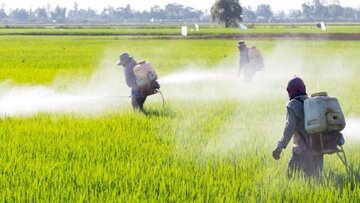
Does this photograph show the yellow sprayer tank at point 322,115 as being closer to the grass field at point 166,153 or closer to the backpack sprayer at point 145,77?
the grass field at point 166,153

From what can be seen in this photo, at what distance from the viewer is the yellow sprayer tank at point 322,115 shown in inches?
212

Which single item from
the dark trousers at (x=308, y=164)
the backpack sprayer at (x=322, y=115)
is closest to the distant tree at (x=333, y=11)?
the dark trousers at (x=308, y=164)

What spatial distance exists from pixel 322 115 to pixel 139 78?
519cm

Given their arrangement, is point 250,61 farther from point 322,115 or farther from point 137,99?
point 322,115

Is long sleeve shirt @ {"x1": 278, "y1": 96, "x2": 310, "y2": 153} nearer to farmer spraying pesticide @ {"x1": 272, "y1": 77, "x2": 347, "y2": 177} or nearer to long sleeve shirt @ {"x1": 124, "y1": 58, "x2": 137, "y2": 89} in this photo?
farmer spraying pesticide @ {"x1": 272, "y1": 77, "x2": 347, "y2": 177}

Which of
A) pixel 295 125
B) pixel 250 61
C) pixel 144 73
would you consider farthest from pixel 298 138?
pixel 250 61

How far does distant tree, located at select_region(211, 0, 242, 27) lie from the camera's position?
326ft

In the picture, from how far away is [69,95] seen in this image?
1362cm

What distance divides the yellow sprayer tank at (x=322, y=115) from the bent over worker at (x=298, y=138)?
24 cm

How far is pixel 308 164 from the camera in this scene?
5891 mm

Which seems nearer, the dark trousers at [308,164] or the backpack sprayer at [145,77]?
the dark trousers at [308,164]

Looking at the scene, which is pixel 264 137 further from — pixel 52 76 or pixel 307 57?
pixel 307 57

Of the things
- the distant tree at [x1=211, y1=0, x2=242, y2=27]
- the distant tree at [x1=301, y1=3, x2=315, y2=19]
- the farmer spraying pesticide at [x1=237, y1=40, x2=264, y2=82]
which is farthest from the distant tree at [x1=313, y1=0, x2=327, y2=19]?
the farmer spraying pesticide at [x1=237, y1=40, x2=264, y2=82]

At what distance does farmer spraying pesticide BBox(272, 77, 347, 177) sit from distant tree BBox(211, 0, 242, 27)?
309ft
